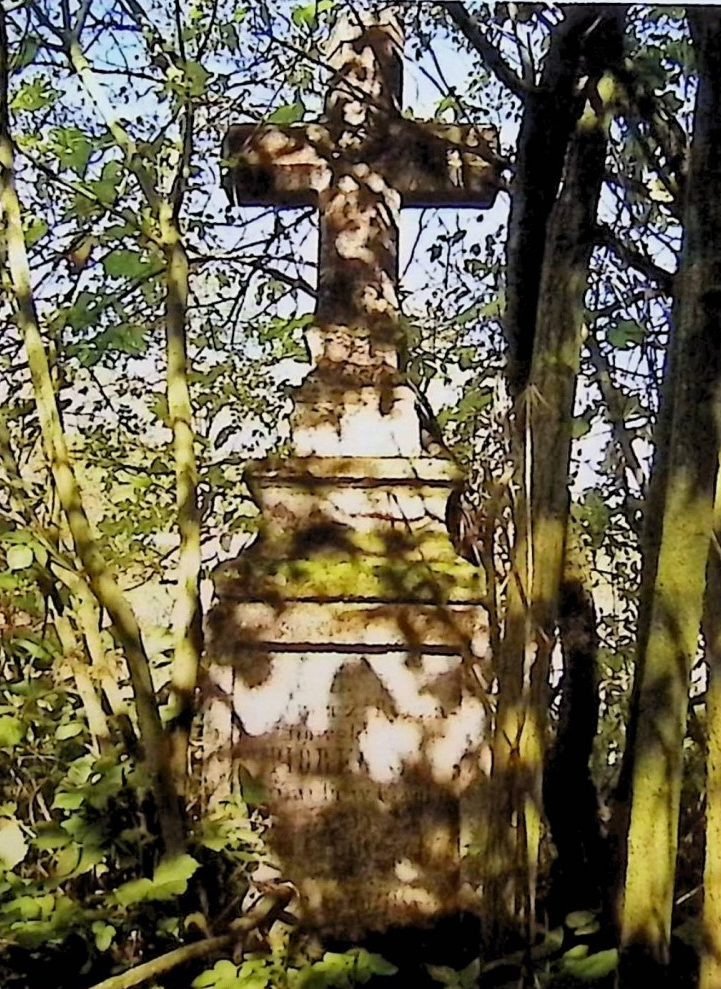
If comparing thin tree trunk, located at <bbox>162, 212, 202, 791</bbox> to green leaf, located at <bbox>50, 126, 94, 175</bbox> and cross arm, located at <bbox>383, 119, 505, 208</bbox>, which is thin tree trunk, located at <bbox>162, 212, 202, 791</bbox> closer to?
green leaf, located at <bbox>50, 126, 94, 175</bbox>

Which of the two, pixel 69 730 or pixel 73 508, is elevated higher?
pixel 73 508

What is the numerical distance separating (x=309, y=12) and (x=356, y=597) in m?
0.73

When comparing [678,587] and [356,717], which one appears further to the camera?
[356,717]

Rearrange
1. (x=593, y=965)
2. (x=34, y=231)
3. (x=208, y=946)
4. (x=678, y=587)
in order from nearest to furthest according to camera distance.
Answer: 1. (x=678, y=587)
2. (x=593, y=965)
3. (x=208, y=946)
4. (x=34, y=231)

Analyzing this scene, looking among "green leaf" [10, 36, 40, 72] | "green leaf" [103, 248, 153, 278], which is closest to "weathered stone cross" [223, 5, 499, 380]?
"green leaf" [103, 248, 153, 278]

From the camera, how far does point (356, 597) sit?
4.82 ft

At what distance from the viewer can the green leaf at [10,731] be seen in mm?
1386

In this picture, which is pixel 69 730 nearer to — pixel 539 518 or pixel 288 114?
pixel 539 518

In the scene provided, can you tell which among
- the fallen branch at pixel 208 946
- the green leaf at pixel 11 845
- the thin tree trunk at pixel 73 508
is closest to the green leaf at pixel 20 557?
the thin tree trunk at pixel 73 508

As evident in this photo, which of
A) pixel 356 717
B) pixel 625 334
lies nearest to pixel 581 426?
pixel 625 334

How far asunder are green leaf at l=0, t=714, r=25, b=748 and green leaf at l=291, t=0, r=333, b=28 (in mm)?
905

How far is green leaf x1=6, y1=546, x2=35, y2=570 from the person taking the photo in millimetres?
1347

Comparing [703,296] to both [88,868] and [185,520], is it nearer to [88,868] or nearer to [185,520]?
[185,520]

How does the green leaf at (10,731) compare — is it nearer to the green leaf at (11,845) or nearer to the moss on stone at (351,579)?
the green leaf at (11,845)
